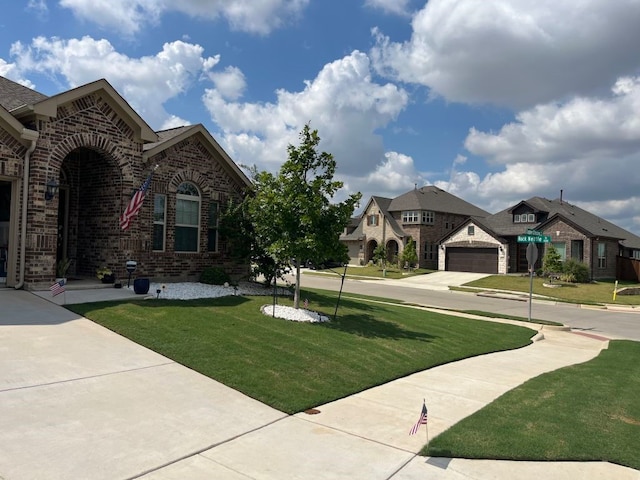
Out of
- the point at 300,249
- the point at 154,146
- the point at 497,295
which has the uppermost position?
the point at 154,146

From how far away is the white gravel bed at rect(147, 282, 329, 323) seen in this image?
11.8 meters

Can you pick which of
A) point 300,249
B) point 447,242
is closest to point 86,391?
point 300,249

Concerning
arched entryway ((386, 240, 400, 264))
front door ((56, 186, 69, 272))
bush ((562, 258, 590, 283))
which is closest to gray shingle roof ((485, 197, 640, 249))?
bush ((562, 258, 590, 283))

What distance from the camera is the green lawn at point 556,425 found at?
5.45 m

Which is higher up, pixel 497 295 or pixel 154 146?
pixel 154 146

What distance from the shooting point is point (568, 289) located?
33.1 meters

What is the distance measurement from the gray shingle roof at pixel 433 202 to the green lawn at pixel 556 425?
41.7 meters

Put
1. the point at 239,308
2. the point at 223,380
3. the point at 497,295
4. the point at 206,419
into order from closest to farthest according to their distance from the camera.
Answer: the point at 206,419 → the point at 223,380 → the point at 239,308 → the point at 497,295

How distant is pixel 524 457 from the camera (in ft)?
17.5

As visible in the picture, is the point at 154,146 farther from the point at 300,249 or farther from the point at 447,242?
the point at 447,242

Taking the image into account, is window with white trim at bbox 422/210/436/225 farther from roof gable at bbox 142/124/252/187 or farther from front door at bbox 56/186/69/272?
front door at bbox 56/186/69/272

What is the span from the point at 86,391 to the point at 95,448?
164 centimetres

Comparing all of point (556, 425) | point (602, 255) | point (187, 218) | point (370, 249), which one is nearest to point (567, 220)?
point (602, 255)

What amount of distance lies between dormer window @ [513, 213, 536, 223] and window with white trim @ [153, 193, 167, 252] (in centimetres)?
3560
